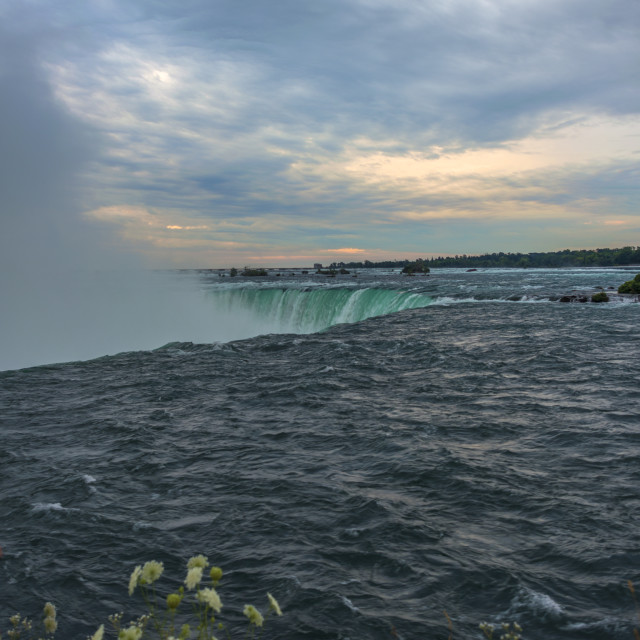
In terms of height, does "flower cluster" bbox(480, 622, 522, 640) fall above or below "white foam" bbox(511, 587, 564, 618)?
above

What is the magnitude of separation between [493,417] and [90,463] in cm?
941

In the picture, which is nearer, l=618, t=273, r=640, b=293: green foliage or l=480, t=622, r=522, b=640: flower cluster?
l=480, t=622, r=522, b=640: flower cluster

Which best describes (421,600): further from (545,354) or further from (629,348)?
(629,348)

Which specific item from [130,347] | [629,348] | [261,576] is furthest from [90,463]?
[130,347]

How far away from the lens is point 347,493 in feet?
28.8

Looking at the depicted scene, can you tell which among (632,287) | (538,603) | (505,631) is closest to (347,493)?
(538,603)

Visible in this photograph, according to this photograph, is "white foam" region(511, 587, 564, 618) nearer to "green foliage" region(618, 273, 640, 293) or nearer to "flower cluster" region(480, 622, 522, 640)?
"flower cluster" region(480, 622, 522, 640)

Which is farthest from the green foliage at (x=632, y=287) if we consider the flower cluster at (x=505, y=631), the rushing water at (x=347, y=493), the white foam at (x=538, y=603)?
the flower cluster at (x=505, y=631)

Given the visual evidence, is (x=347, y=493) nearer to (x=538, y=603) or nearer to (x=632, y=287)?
→ (x=538, y=603)

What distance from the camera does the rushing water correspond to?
19.9ft

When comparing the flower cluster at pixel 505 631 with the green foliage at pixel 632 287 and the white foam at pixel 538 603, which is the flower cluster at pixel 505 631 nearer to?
the white foam at pixel 538 603

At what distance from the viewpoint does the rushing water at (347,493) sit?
19.9ft

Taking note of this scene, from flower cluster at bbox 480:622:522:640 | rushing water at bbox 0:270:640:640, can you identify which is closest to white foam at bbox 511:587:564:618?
rushing water at bbox 0:270:640:640

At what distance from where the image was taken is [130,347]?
121 feet
